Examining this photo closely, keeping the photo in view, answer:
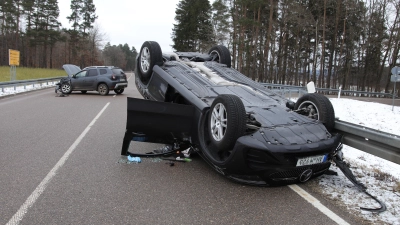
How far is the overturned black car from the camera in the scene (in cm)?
365

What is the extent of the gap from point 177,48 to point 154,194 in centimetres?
5118

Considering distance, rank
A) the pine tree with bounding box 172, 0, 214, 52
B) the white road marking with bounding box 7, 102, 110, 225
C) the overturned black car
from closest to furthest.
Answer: the white road marking with bounding box 7, 102, 110, 225 → the overturned black car → the pine tree with bounding box 172, 0, 214, 52

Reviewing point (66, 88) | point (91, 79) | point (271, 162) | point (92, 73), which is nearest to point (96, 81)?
point (91, 79)

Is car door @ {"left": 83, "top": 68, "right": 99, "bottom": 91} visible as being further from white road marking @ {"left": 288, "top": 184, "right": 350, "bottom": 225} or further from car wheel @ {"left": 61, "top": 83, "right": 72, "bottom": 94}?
white road marking @ {"left": 288, "top": 184, "right": 350, "bottom": 225}

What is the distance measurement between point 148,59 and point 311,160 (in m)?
4.01

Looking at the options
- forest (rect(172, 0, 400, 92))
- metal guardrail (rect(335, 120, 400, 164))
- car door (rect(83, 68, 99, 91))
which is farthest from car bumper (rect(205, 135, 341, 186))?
forest (rect(172, 0, 400, 92))

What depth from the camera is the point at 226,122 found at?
3848mm

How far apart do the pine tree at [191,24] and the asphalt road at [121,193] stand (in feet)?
138

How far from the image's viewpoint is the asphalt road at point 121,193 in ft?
10.3

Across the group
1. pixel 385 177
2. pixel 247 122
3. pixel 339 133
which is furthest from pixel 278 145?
pixel 385 177

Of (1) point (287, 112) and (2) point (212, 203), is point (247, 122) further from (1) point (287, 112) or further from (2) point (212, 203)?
(2) point (212, 203)

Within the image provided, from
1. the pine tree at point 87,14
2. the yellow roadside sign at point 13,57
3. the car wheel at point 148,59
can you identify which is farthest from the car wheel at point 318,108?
the pine tree at point 87,14

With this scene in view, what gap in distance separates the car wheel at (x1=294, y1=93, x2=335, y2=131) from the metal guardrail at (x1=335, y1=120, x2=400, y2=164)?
0.56 ft

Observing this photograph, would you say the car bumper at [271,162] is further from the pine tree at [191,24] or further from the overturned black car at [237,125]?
the pine tree at [191,24]
